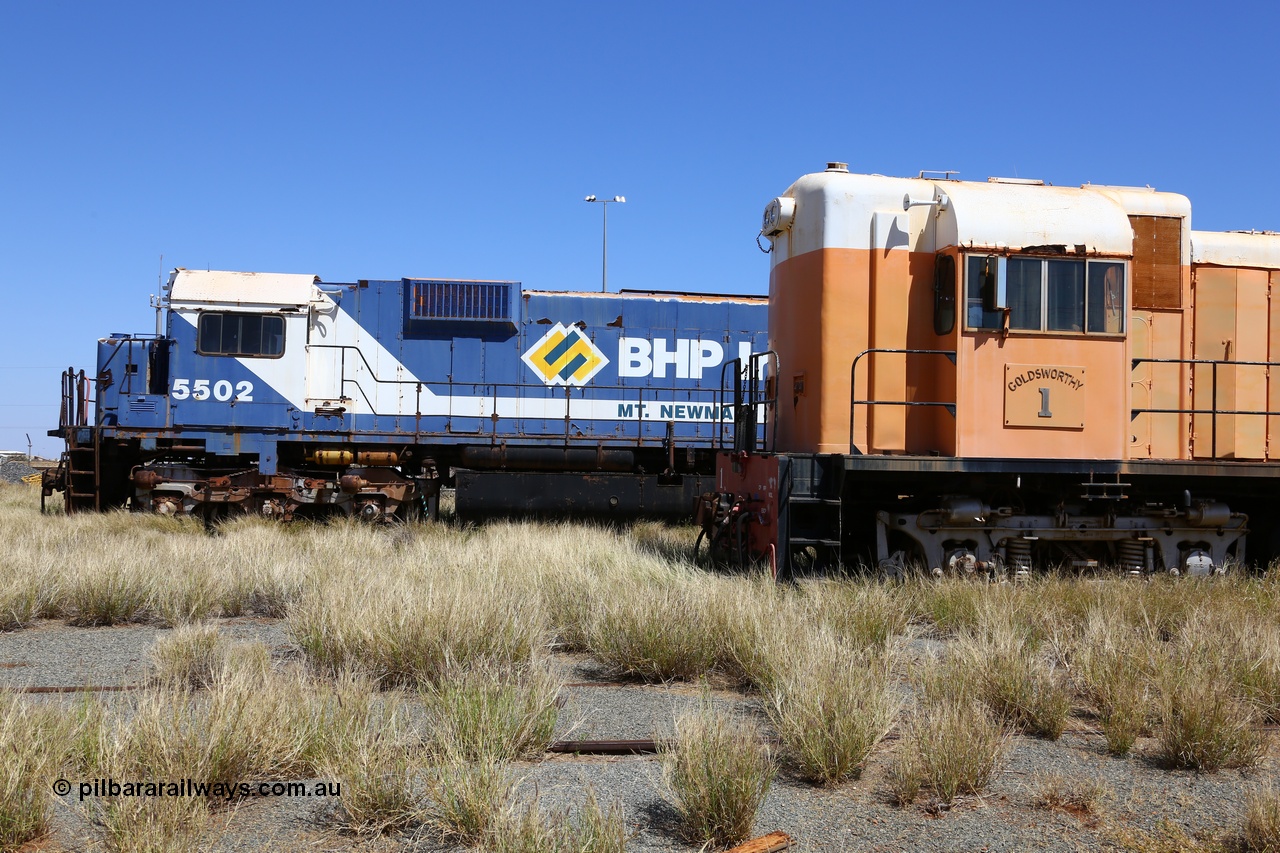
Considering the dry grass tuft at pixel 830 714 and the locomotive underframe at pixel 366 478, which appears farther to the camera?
the locomotive underframe at pixel 366 478

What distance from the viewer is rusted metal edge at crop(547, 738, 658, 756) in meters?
4.68

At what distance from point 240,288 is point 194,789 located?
39.7ft

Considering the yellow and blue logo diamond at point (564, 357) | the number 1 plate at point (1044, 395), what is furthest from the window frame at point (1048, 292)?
the yellow and blue logo diamond at point (564, 357)

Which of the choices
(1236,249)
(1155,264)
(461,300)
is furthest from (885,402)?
(461,300)

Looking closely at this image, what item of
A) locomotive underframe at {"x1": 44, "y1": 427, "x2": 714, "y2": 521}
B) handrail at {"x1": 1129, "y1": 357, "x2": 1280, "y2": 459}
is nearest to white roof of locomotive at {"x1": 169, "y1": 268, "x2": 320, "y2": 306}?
locomotive underframe at {"x1": 44, "y1": 427, "x2": 714, "y2": 521}

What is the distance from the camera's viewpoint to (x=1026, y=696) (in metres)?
5.18

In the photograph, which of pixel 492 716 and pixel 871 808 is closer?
pixel 871 808

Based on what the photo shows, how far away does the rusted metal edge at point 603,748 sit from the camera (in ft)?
15.3

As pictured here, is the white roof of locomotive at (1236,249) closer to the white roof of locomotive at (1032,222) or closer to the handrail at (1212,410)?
the handrail at (1212,410)

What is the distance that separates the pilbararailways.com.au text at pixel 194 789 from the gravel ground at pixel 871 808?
2.3 inches

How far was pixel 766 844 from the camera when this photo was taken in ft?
12.0

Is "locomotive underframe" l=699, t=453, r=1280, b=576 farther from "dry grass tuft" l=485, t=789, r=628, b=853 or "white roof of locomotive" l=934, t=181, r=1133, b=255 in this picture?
"dry grass tuft" l=485, t=789, r=628, b=853

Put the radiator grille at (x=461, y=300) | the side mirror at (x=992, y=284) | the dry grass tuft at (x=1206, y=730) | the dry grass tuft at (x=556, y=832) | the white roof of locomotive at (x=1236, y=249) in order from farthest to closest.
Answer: the radiator grille at (x=461, y=300), the white roof of locomotive at (x=1236, y=249), the side mirror at (x=992, y=284), the dry grass tuft at (x=1206, y=730), the dry grass tuft at (x=556, y=832)

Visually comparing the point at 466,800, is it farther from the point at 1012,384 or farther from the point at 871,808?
the point at 1012,384
